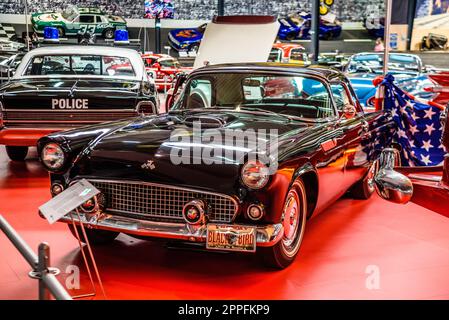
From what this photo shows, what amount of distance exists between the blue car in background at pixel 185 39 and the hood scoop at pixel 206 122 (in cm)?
1892

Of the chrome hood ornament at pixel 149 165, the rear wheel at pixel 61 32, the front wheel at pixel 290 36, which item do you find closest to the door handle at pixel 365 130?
the chrome hood ornament at pixel 149 165

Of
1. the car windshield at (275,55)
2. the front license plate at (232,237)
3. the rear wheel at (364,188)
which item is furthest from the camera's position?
the car windshield at (275,55)

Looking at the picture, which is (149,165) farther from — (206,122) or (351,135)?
(351,135)

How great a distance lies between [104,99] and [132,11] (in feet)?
61.5

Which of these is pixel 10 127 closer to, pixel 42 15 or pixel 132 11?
pixel 42 15

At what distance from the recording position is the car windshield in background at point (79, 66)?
7285 mm

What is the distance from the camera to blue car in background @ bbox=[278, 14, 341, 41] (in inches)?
911

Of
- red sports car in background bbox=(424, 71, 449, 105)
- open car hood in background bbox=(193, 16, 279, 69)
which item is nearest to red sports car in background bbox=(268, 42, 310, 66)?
open car hood in background bbox=(193, 16, 279, 69)

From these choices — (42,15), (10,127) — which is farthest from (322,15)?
(10,127)

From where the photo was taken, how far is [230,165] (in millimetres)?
3375

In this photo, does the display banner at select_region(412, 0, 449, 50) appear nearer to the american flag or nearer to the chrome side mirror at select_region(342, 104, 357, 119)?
the american flag

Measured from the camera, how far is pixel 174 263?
3.84 meters

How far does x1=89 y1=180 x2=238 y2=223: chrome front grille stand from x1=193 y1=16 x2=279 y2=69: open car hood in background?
610 cm

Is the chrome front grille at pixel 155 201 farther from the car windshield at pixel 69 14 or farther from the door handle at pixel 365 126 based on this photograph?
the car windshield at pixel 69 14
